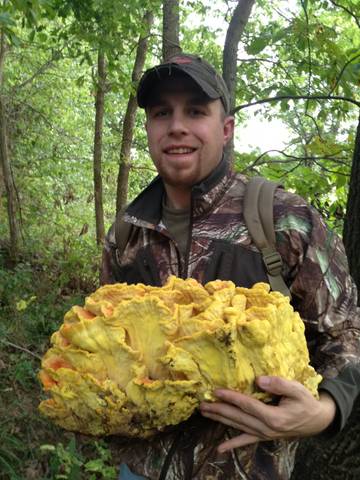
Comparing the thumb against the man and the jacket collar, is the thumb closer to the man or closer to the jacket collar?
the man

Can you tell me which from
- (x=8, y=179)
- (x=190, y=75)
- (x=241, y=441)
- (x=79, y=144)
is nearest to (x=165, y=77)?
(x=190, y=75)

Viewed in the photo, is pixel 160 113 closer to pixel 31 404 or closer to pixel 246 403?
pixel 246 403

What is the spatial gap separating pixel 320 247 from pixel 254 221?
0.99ft

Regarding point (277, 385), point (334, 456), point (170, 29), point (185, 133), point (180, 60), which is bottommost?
point (334, 456)

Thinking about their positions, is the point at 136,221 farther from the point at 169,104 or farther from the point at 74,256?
the point at 74,256

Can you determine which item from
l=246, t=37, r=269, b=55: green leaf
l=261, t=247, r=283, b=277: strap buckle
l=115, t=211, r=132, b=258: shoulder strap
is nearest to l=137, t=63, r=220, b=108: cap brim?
l=115, t=211, r=132, b=258: shoulder strap

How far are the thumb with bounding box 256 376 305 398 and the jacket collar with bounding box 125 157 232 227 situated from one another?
969 millimetres

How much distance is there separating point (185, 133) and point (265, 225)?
57 centimetres

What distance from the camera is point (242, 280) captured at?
7.07 feet

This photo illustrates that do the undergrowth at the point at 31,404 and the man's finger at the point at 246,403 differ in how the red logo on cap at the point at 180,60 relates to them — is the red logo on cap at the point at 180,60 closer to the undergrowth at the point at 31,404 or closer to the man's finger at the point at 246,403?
the man's finger at the point at 246,403

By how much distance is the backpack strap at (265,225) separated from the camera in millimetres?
2119

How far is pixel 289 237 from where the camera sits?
2.14 metres

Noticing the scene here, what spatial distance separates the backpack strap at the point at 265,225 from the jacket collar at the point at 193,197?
160 millimetres

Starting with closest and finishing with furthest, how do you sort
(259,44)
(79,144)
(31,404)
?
1. (259,44)
2. (31,404)
3. (79,144)
